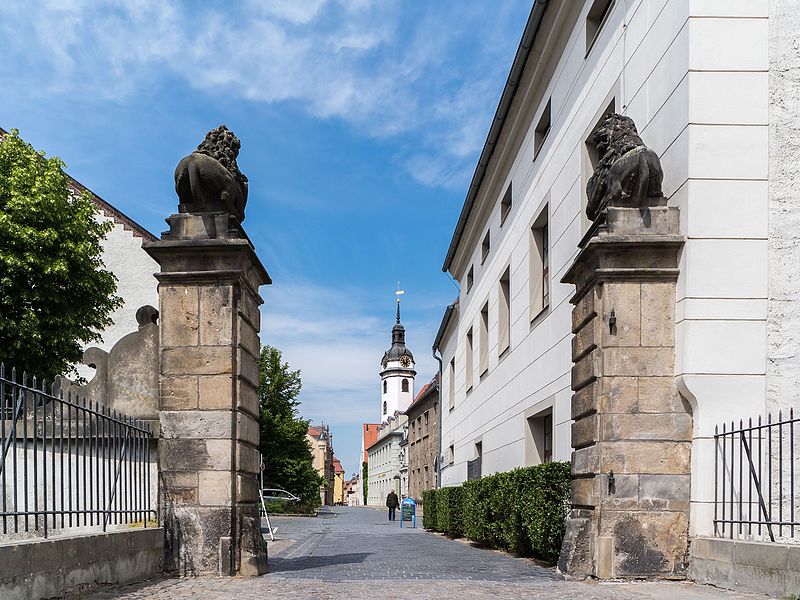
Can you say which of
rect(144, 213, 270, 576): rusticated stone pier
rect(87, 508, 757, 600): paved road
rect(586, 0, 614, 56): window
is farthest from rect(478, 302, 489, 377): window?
rect(144, 213, 270, 576): rusticated stone pier

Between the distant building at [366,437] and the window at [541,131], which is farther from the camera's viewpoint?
the distant building at [366,437]

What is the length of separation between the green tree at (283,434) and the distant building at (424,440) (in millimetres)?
6204

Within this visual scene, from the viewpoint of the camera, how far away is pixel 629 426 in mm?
7977

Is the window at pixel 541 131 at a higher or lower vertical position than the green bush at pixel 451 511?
higher

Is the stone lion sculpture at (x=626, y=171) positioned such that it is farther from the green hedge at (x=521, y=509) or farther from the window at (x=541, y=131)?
the window at (x=541, y=131)

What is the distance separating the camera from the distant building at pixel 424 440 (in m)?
43.2

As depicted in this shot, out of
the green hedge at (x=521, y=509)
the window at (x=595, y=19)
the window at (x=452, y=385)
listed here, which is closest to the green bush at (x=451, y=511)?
the green hedge at (x=521, y=509)

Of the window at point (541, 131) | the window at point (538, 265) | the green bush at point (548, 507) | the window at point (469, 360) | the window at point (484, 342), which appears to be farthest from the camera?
the window at point (469, 360)

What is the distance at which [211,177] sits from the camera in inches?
342

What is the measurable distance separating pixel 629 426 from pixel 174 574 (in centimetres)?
461

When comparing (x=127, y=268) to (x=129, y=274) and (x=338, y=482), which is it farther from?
(x=338, y=482)

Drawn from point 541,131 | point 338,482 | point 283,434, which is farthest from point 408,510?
point 338,482

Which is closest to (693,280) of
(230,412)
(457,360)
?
(230,412)

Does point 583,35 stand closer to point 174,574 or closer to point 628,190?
point 628,190
